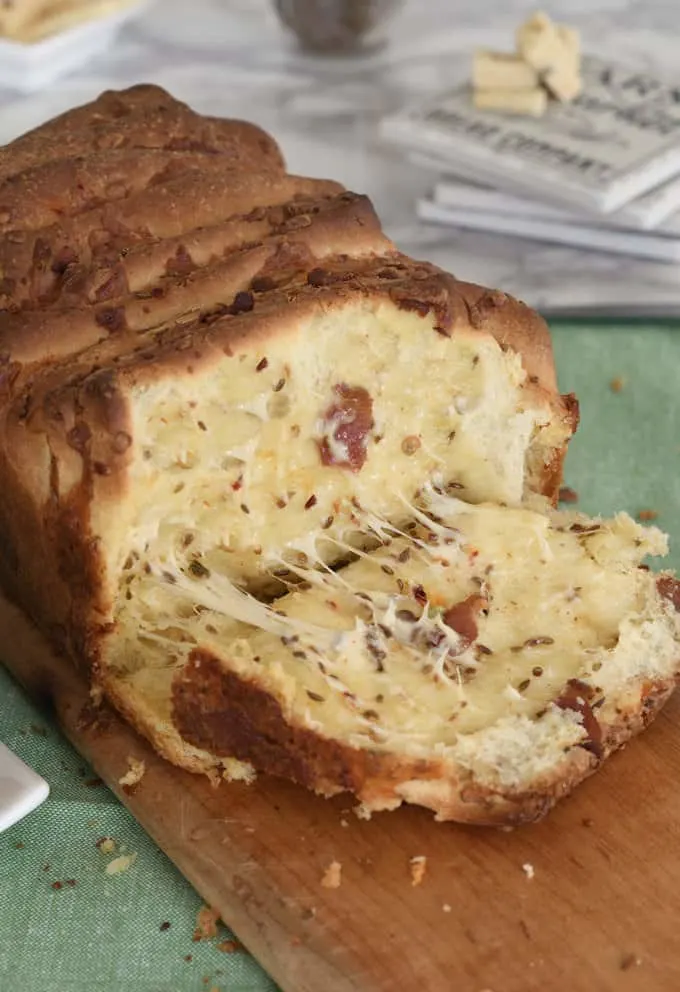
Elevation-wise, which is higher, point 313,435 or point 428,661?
point 313,435

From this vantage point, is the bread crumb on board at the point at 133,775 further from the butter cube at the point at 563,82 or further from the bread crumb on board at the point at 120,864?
the butter cube at the point at 563,82

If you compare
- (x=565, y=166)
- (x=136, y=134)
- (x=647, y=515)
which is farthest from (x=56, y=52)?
(x=647, y=515)

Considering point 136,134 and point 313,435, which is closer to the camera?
point 313,435

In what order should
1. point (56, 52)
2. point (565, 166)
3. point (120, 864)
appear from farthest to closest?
point (56, 52) < point (565, 166) < point (120, 864)

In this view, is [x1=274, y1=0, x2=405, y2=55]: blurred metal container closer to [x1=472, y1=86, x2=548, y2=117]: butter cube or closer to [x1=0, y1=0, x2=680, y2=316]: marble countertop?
[x1=0, y1=0, x2=680, y2=316]: marble countertop

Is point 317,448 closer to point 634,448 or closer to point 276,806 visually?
point 276,806

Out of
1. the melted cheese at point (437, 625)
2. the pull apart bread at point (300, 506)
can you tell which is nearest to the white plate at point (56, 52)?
the pull apart bread at point (300, 506)

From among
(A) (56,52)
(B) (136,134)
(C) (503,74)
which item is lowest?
(C) (503,74)

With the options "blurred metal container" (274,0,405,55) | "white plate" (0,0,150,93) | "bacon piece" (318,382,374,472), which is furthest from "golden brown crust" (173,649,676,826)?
"blurred metal container" (274,0,405,55)

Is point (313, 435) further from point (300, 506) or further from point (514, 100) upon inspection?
point (514, 100)
